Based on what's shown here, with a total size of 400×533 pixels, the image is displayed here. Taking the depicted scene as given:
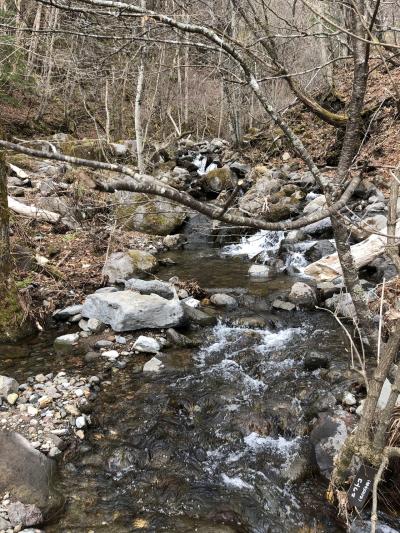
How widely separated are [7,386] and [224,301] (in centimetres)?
360

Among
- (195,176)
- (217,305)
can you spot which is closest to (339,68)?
(195,176)

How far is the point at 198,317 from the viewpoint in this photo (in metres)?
6.10

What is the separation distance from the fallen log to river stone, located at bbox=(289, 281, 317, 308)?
17.6 feet

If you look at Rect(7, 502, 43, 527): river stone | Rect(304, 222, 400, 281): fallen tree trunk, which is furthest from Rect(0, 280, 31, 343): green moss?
Rect(304, 222, 400, 281): fallen tree trunk

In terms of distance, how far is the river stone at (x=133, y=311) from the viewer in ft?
18.4

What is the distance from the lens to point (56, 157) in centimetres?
166

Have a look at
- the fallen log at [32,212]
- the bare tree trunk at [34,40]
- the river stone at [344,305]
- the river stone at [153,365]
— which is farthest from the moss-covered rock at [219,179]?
the river stone at [153,365]

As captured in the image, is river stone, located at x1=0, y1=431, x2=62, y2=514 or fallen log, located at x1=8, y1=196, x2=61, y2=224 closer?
river stone, located at x1=0, y1=431, x2=62, y2=514

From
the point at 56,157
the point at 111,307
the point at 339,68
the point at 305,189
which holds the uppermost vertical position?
the point at 339,68

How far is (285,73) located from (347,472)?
2654mm

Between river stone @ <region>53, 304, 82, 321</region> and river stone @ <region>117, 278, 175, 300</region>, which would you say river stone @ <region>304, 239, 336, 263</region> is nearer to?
river stone @ <region>117, 278, 175, 300</region>

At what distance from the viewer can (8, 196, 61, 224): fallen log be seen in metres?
8.77

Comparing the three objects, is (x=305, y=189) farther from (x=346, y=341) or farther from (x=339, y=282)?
(x=346, y=341)

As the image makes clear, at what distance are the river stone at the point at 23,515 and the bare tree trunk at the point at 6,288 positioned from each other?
2686 millimetres
